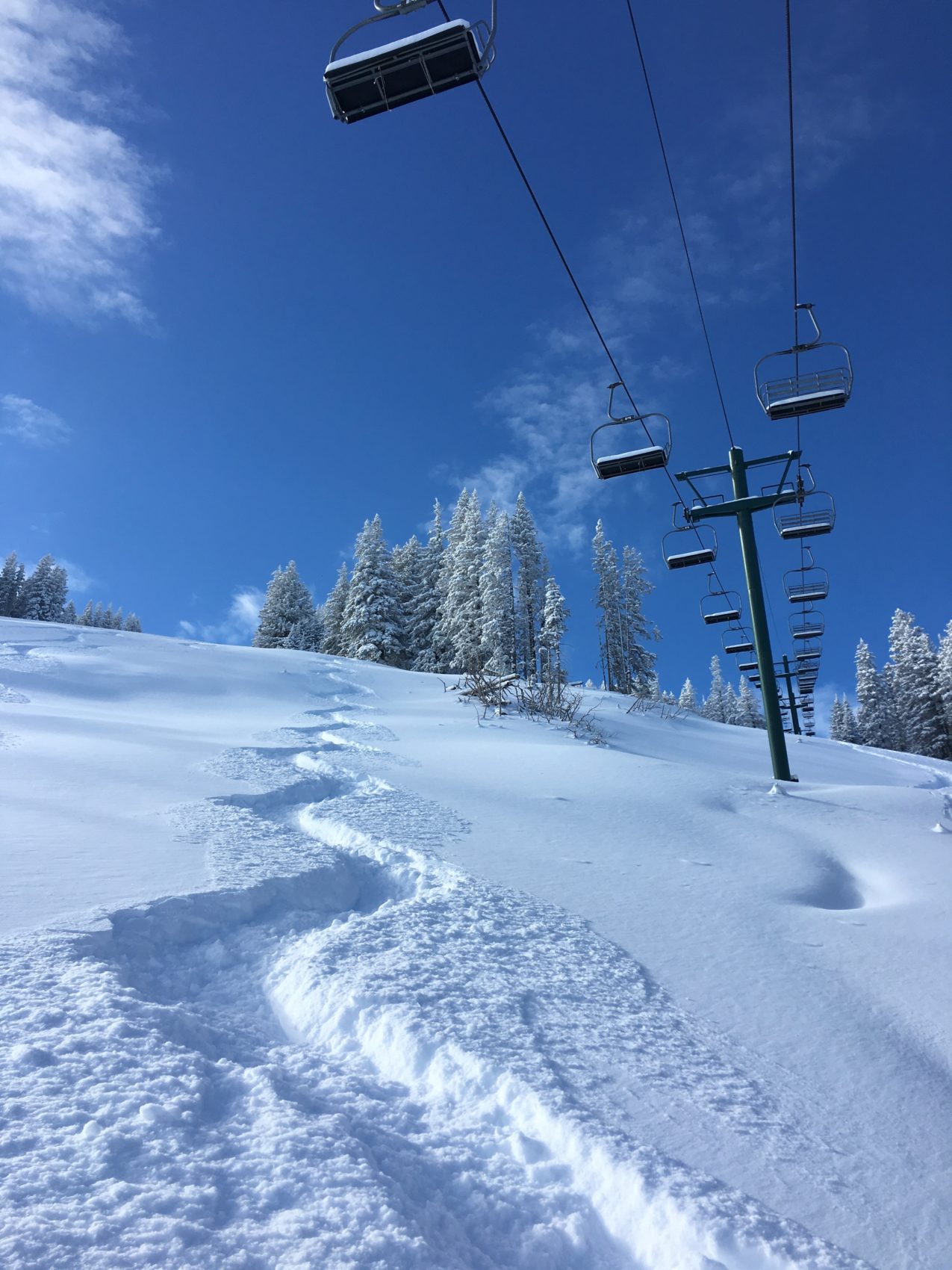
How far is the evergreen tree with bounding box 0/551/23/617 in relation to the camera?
68.2 metres

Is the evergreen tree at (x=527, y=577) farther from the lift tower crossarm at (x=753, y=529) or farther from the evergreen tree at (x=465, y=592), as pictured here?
the lift tower crossarm at (x=753, y=529)

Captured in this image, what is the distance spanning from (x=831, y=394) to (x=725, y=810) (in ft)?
18.6

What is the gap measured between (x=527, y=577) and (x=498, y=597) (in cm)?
583

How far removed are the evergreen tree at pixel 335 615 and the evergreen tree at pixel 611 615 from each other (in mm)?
Result: 16788

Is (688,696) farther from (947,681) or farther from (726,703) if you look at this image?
(947,681)

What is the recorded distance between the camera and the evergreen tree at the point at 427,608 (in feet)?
129

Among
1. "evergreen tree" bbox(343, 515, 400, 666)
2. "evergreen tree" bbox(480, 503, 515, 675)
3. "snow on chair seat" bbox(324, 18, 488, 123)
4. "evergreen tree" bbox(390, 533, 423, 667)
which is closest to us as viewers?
"snow on chair seat" bbox(324, 18, 488, 123)

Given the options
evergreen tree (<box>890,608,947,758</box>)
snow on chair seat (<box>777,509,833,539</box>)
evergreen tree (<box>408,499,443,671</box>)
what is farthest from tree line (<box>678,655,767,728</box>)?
snow on chair seat (<box>777,509,833,539</box>)

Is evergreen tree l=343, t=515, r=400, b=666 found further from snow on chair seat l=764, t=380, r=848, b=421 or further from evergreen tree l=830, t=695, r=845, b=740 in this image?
evergreen tree l=830, t=695, r=845, b=740

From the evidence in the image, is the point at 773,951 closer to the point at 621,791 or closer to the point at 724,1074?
the point at 724,1074

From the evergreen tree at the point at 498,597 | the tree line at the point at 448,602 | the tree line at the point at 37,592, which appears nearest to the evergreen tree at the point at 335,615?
the tree line at the point at 448,602

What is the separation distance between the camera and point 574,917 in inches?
129

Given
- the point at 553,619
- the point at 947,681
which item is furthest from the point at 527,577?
the point at 947,681

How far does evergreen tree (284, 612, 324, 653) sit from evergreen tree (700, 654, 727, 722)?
37406 mm
